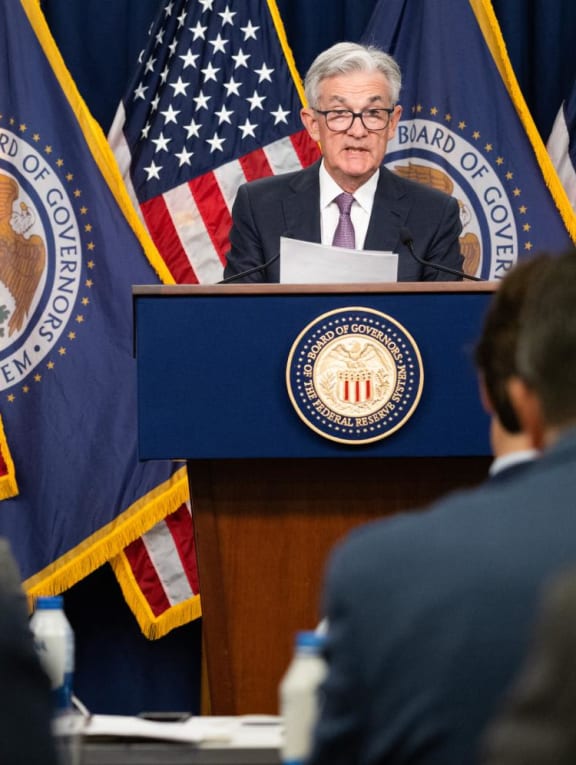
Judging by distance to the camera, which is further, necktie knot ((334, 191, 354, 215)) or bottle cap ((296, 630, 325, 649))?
necktie knot ((334, 191, 354, 215))

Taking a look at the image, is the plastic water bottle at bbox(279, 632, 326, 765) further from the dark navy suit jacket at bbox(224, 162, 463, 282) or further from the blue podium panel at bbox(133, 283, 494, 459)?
the dark navy suit jacket at bbox(224, 162, 463, 282)

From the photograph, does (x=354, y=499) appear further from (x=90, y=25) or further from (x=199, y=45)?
(x=90, y=25)

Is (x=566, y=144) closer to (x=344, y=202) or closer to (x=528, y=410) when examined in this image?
(x=344, y=202)

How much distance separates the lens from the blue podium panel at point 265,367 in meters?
2.94

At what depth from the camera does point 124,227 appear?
16.7 ft

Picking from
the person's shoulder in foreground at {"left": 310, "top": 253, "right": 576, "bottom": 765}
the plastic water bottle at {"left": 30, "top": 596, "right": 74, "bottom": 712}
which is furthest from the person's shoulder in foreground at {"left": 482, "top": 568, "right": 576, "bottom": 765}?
the plastic water bottle at {"left": 30, "top": 596, "right": 74, "bottom": 712}

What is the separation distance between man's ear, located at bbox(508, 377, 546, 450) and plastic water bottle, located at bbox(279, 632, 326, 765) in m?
0.46

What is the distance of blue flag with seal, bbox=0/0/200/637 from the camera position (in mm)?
5000

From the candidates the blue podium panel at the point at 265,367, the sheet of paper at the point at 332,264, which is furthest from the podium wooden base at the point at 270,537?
the sheet of paper at the point at 332,264

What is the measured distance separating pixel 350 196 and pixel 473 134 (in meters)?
1.47

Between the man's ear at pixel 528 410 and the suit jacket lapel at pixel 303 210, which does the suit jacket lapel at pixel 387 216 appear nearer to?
the suit jacket lapel at pixel 303 210

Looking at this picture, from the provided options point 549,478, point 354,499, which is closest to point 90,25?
point 354,499

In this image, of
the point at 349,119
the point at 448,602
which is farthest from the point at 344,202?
the point at 448,602

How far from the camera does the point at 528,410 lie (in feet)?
4.62
